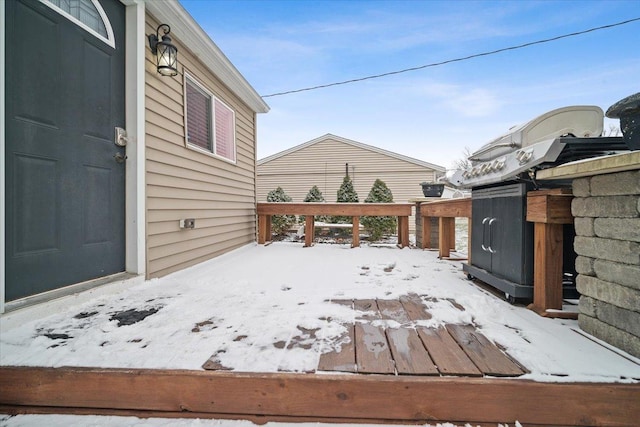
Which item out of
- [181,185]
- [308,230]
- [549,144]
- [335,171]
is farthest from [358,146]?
[549,144]

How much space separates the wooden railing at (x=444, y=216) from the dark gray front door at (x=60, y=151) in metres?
3.02

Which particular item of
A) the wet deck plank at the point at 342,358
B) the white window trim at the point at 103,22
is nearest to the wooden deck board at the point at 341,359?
the wet deck plank at the point at 342,358

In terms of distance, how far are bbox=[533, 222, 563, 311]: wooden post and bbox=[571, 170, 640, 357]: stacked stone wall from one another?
0.18 m

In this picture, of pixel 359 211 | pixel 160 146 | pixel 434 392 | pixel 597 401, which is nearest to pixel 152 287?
pixel 160 146

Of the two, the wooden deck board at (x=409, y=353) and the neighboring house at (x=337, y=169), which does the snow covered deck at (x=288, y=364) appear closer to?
the wooden deck board at (x=409, y=353)

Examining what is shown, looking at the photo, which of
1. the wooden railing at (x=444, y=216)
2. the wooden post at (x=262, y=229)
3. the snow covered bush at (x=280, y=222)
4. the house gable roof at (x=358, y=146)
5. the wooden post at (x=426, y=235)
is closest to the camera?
the wooden railing at (x=444, y=216)

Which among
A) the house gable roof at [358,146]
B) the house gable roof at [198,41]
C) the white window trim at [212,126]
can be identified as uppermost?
the house gable roof at [358,146]

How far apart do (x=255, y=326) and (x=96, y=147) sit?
1737 millimetres

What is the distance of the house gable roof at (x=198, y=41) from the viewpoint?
2488 mm

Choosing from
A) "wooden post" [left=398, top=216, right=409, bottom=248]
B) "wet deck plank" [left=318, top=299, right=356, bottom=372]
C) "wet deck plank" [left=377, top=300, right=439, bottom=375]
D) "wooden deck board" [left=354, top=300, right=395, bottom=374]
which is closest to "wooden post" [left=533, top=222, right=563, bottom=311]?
"wet deck plank" [left=377, top=300, right=439, bottom=375]

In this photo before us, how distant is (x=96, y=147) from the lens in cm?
198

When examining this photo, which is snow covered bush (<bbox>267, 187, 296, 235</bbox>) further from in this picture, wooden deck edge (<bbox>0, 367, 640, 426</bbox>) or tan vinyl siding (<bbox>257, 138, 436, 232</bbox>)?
wooden deck edge (<bbox>0, 367, 640, 426</bbox>)

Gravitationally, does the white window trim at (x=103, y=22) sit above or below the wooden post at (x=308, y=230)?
above

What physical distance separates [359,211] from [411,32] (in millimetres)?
5800
